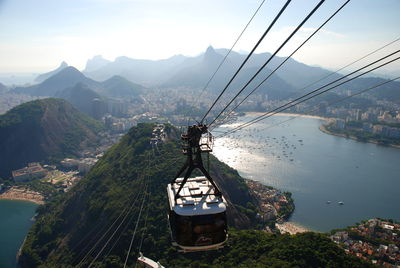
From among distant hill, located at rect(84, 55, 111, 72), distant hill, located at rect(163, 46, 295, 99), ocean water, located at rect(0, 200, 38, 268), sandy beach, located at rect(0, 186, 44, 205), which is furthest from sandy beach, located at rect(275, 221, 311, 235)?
distant hill, located at rect(84, 55, 111, 72)

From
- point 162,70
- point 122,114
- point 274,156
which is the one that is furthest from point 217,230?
point 162,70

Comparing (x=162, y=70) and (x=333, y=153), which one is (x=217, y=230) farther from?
(x=162, y=70)

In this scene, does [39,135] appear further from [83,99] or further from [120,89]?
[120,89]

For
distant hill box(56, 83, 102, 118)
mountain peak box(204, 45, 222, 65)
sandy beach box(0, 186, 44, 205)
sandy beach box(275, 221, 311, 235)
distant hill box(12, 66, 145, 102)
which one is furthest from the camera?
mountain peak box(204, 45, 222, 65)

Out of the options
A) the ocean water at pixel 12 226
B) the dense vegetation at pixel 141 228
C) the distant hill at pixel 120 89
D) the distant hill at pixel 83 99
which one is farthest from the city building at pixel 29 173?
the distant hill at pixel 120 89

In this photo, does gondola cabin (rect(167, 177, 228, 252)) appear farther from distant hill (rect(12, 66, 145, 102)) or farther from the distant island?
distant hill (rect(12, 66, 145, 102))

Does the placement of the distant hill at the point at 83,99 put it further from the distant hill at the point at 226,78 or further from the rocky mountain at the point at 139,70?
the rocky mountain at the point at 139,70

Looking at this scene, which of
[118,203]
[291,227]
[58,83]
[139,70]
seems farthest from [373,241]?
[139,70]
